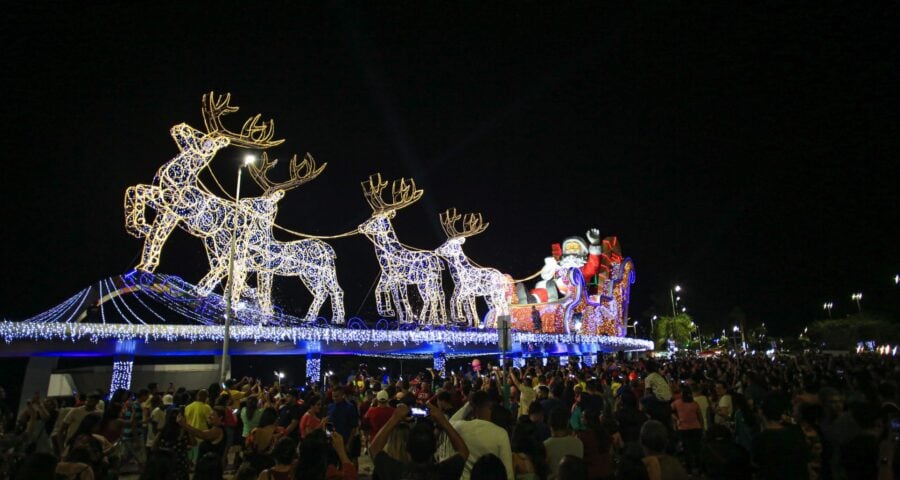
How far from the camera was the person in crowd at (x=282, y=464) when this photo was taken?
173 inches

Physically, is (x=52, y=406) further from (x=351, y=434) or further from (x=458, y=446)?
(x=458, y=446)

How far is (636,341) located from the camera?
56906 mm

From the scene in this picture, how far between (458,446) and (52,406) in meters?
9.38

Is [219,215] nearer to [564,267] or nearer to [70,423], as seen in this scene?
[70,423]

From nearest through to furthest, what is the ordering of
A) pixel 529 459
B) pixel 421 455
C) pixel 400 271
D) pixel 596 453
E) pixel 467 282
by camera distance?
1. pixel 421 455
2. pixel 529 459
3. pixel 596 453
4. pixel 400 271
5. pixel 467 282

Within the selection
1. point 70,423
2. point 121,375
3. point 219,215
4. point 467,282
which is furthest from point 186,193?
point 467,282

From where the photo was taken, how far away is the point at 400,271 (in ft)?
103

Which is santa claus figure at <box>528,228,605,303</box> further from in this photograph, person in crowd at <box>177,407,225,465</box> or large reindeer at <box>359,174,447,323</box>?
person in crowd at <box>177,407,225,465</box>

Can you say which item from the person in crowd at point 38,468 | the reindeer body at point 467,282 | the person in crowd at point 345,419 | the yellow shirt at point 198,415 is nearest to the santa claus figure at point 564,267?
the reindeer body at point 467,282

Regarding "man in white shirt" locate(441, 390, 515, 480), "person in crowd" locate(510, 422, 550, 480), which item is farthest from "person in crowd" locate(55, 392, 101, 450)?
"person in crowd" locate(510, 422, 550, 480)

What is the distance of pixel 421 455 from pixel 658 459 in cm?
206

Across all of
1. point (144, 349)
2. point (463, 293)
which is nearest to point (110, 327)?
Result: point (144, 349)

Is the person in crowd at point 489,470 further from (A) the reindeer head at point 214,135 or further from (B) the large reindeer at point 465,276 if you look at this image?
(B) the large reindeer at point 465,276

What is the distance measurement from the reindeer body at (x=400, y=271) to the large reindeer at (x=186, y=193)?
9.59 meters
